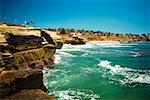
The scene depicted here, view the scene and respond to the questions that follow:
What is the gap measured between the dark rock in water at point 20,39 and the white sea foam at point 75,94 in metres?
7.74

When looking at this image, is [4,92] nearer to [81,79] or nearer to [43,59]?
[81,79]

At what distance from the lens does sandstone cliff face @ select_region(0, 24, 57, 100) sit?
46.2 feet

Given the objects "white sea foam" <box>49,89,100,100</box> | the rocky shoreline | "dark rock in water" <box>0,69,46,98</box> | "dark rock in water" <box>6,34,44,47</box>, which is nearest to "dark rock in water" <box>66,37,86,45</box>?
the rocky shoreline

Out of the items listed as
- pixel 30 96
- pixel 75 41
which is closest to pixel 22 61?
pixel 30 96

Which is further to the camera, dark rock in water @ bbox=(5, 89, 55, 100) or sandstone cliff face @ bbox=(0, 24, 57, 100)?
sandstone cliff face @ bbox=(0, 24, 57, 100)

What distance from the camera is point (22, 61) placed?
24531 millimetres

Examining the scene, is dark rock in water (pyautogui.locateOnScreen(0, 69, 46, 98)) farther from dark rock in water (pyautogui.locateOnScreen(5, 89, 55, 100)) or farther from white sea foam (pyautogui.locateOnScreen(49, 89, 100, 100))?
white sea foam (pyautogui.locateOnScreen(49, 89, 100, 100))

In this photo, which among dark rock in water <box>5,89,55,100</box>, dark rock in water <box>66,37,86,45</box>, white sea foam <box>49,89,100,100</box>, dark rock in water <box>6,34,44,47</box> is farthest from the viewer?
dark rock in water <box>66,37,86,45</box>

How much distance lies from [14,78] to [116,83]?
1085cm

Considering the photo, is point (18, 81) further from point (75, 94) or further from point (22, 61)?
point (22, 61)

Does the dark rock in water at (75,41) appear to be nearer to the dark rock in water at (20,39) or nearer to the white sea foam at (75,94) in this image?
the dark rock in water at (20,39)

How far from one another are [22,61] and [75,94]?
8406mm

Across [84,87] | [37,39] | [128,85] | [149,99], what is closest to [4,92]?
[84,87]

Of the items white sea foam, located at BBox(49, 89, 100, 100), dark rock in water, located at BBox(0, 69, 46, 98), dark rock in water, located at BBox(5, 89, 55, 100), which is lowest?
white sea foam, located at BBox(49, 89, 100, 100)
